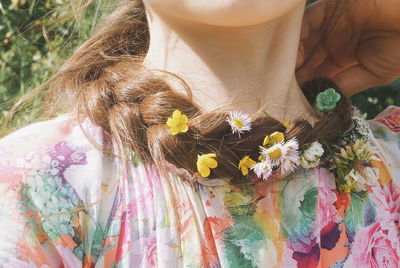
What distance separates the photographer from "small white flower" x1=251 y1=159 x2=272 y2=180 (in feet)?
Result: 4.13

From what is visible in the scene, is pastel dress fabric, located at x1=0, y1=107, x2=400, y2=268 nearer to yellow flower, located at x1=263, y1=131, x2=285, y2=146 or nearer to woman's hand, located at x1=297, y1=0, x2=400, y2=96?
yellow flower, located at x1=263, y1=131, x2=285, y2=146

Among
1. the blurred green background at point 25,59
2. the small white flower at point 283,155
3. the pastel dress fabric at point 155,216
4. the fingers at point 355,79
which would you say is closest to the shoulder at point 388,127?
the fingers at point 355,79

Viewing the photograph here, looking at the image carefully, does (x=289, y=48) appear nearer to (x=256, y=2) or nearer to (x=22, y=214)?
(x=256, y=2)

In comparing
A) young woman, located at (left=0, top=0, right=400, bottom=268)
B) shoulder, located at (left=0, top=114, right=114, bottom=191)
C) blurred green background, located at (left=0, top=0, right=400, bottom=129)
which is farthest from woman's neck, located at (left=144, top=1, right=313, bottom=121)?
blurred green background, located at (left=0, top=0, right=400, bottom=129)

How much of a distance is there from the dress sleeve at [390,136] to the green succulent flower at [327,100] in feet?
0.46

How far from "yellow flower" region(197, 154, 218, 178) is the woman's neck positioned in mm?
141

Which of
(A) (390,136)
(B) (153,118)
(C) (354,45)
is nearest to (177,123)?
(B) (153,118)

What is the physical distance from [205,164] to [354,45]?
0.69 metres

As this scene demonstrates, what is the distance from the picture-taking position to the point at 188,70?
137 centimetres

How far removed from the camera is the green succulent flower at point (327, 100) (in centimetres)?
146

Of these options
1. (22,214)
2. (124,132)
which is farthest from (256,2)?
(22,214)

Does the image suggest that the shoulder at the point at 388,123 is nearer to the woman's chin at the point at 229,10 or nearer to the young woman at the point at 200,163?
the young woman at the point at 200,163

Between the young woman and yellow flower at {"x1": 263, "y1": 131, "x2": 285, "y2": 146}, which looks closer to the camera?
the young woman

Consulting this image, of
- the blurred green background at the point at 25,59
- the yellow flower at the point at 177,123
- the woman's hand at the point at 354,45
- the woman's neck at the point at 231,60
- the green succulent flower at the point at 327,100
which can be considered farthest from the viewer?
the blurred green background at the point at 25,59
